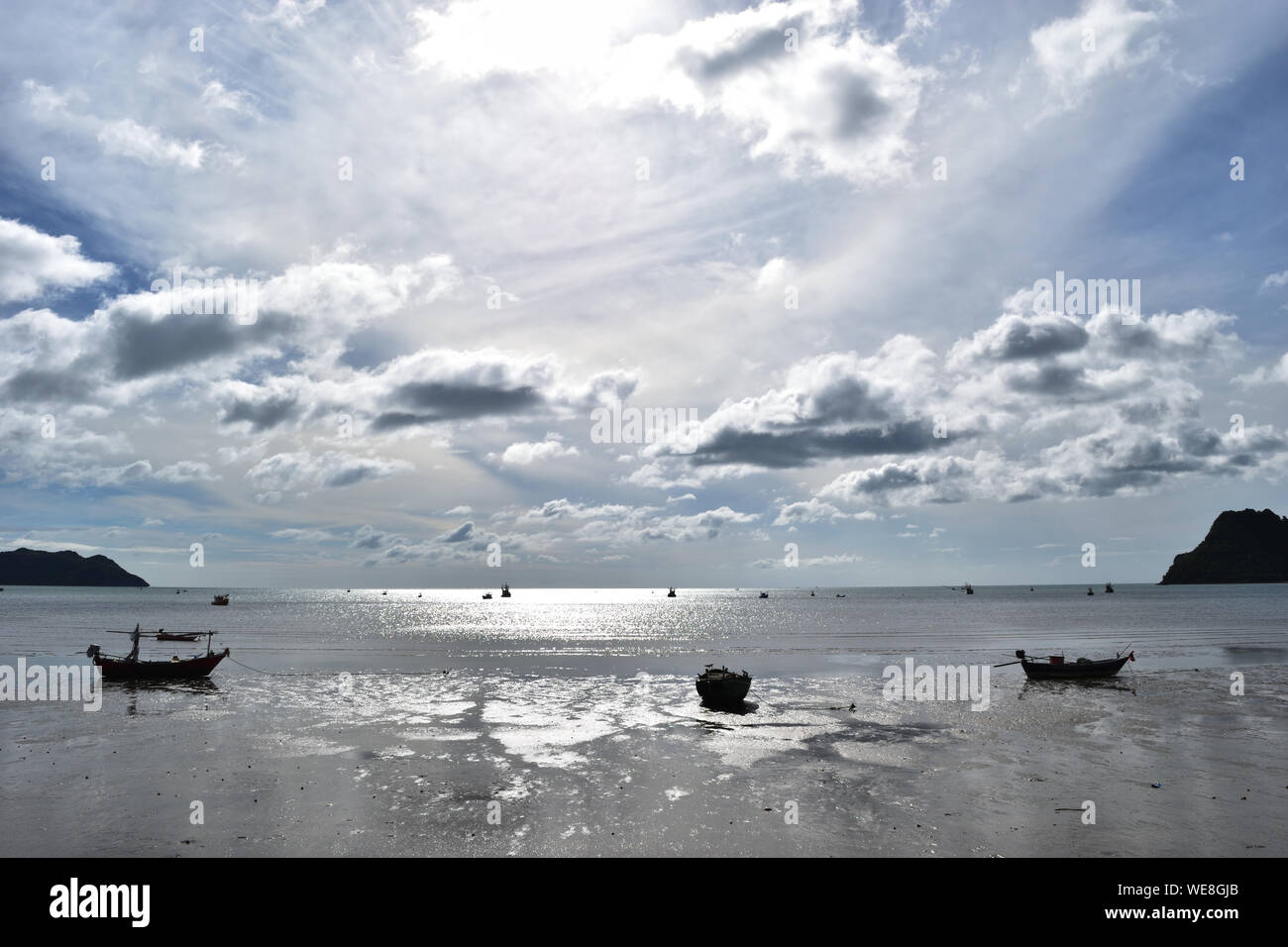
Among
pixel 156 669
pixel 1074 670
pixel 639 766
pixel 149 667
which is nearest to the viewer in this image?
pixel 639 766

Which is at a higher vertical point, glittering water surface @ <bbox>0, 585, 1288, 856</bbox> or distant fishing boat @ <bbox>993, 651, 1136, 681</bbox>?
glittering water surface @ <bbox>0, 585, 1288, 856</bbox>

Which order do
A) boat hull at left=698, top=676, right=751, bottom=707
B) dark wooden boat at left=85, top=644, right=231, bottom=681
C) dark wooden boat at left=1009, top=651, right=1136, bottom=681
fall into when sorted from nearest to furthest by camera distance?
boat hull at left=698, top=676, right=751, bottom=707
dark wooden boat at left=85, top=644, right=231, bottom=681
dark wooden boat at left=1009, top=651, right=1136, bottom=681

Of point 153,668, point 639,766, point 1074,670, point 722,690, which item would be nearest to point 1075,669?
point 1074,670

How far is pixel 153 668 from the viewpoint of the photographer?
53.5 meters

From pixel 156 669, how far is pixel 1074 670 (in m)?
69.7

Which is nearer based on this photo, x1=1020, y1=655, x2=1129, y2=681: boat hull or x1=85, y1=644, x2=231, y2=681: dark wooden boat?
x1=85, y1=644, x2=231, y2=681: dark wooden boat

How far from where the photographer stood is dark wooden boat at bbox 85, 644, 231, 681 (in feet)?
169

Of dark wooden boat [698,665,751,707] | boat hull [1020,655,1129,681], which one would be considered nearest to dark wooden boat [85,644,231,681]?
dark wooden boat [698,665,751,707]

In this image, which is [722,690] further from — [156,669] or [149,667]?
[149,667]

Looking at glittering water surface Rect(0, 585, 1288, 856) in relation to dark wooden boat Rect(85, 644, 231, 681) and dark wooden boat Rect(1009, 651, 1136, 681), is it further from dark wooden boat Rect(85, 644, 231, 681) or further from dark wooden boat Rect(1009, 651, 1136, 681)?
dark wooden boat Rect(85, 644, 231, 681)

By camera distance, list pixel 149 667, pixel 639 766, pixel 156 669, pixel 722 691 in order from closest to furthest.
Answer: pixel 639 766 → pixel 722 691 → pixel 149 667 → pixel 156 669
